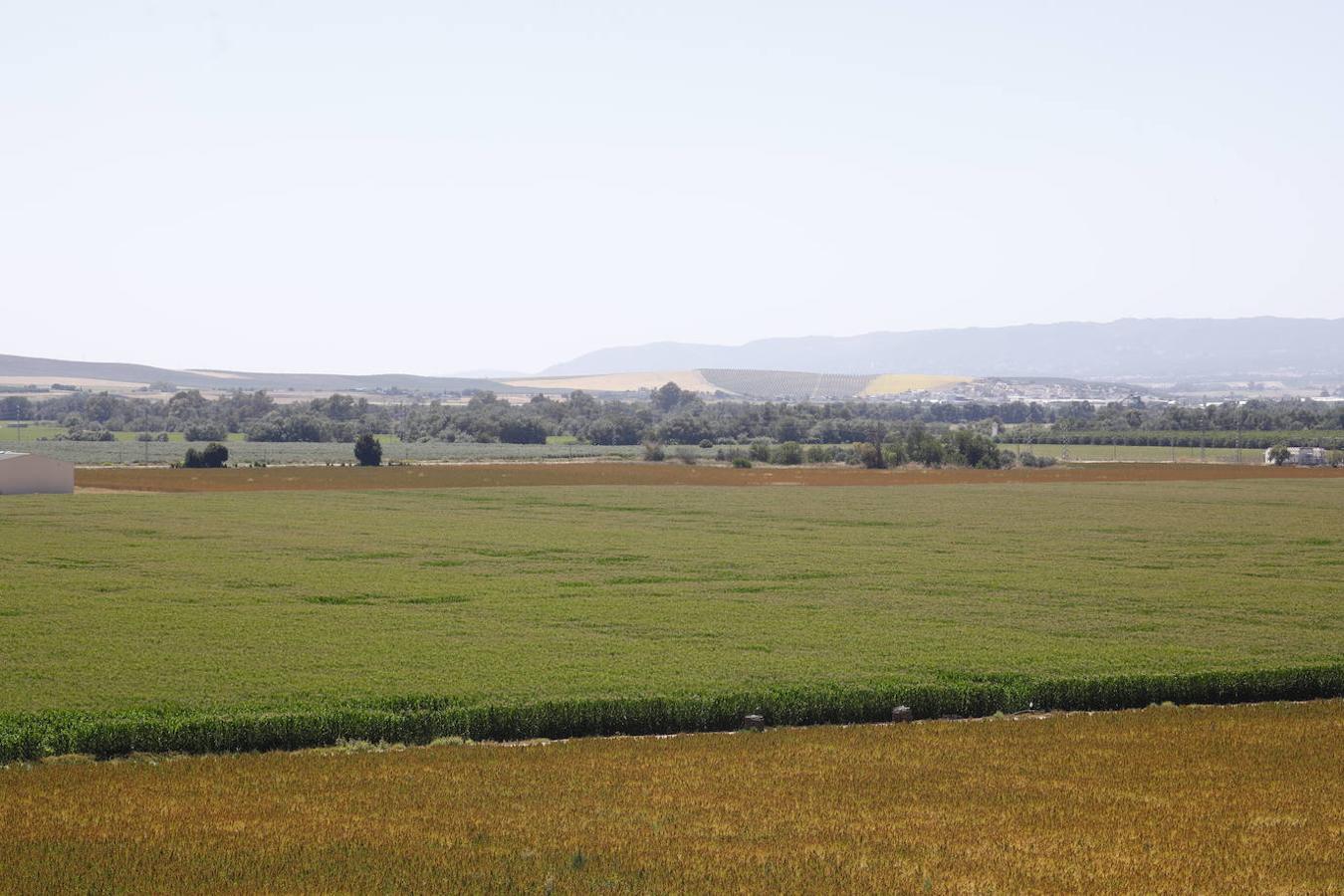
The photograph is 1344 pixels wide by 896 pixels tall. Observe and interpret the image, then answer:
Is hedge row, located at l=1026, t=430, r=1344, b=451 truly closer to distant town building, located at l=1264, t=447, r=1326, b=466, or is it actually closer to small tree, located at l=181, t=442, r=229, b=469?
distant town building, located at l=1264, t=447, r=1326, b=466

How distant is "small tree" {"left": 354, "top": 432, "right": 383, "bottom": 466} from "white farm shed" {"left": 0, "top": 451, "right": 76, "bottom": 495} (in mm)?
36682

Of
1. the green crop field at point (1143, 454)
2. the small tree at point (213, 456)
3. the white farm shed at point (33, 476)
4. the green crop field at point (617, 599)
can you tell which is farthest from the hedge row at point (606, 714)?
the green crop field at point (1143, 454)

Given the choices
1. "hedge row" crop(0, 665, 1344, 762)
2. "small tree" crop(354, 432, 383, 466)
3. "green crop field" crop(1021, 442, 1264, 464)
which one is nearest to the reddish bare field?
"small tree" crop(354, 432, 383, 466)

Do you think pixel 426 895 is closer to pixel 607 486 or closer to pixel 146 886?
pixel 146 886

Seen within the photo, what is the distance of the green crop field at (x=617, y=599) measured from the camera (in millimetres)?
28297

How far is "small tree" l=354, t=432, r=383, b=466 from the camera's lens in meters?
116

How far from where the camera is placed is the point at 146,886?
14922mm

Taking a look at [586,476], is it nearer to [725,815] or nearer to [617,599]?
[617,599]

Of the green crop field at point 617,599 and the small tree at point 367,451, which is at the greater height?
the small tree at point 367,451

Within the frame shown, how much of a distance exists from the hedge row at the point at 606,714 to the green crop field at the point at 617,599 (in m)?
0.84

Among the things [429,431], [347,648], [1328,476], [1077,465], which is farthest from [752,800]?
[429,431]

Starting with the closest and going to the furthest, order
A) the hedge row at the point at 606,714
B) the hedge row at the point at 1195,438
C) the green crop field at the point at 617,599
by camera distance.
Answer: the hedge row at the point at 606,714 < the green crop field at the point at 617,599 < the hedge row at the point at 1195,438

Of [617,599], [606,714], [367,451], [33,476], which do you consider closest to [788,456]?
[367,451]

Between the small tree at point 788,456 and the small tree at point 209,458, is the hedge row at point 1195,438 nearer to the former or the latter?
the small tree at point 788,456
